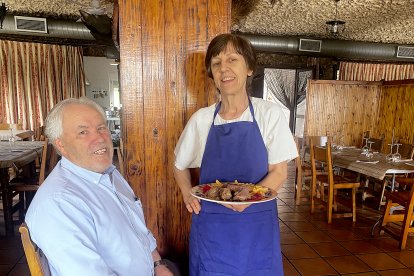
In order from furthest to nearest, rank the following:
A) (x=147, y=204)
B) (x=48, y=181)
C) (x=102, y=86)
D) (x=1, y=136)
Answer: (x=102, y=86) < (x=1, y=136) < (x=147, y=204) < (x=48, y=181)

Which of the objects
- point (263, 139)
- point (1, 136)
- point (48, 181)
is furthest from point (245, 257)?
point (1, 136)

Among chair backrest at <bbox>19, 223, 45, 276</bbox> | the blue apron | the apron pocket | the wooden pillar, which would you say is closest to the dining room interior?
the wooden pillar

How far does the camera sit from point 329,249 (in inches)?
129

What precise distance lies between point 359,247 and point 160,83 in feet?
9.79

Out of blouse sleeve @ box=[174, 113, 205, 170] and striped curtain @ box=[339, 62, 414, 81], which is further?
striped curtain @ box=[339, 62, 414, 81]

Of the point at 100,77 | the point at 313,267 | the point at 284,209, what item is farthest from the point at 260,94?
the point at 313,267

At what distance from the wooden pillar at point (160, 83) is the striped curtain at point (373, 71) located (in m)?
8.56

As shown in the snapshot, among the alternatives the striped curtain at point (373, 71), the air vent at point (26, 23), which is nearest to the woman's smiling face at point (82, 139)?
the air vent at point (26, 23)

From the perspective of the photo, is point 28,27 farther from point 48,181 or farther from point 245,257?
point 245,257

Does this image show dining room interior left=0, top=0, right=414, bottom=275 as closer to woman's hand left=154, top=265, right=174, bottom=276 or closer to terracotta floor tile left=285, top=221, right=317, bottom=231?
terracotta floor tile left=285, top=221, right=317, bottom=231

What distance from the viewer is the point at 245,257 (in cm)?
139

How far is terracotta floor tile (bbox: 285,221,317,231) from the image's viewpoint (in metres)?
3.80

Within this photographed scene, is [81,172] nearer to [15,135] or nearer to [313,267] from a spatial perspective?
[313,267]

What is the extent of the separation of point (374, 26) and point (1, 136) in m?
7.96
